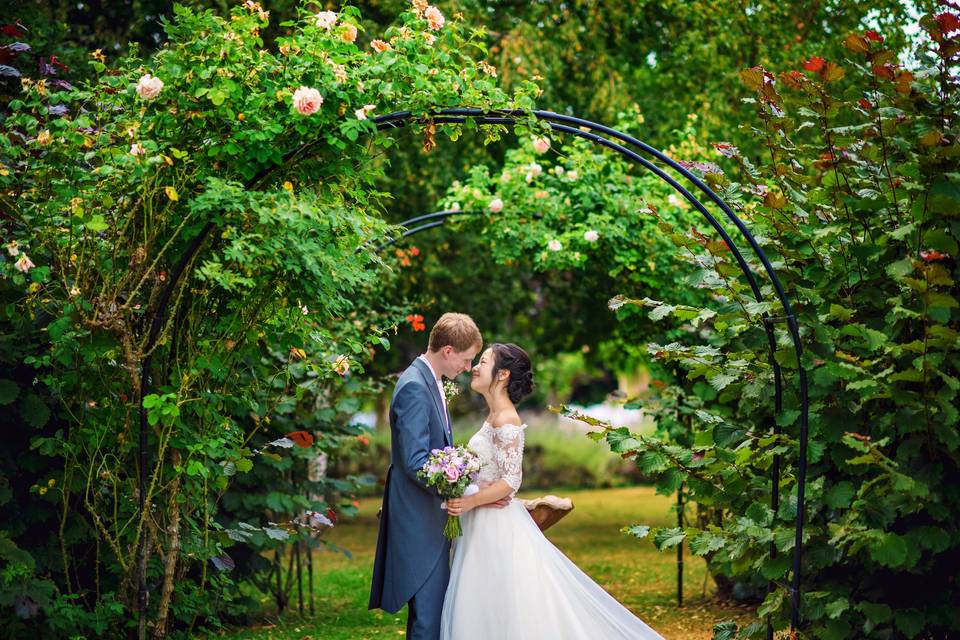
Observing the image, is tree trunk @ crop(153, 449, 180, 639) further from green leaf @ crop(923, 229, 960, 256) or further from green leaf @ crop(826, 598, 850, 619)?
green leaf @ crop(923, 229, 960, 256)

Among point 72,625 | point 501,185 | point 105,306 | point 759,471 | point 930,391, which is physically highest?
point 501,185

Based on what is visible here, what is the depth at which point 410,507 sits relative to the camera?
14.1 ft

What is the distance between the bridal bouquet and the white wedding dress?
392 mm

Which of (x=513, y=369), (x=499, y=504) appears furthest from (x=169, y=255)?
(x=499, y=504)

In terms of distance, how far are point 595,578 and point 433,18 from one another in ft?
18.8

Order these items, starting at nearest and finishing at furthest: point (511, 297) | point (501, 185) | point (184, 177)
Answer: point (184, 177), point (501, 185), point (511, 297)

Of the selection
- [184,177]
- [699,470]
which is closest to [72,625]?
[184,177]

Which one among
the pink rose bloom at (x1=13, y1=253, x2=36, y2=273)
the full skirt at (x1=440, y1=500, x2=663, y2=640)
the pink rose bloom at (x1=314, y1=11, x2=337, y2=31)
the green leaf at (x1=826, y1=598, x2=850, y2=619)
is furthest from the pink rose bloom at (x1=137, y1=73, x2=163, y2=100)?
the green leaf at (x1=826, y1=598, x2=850, y2=619)

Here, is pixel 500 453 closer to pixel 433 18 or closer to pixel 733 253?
pixel 733 253

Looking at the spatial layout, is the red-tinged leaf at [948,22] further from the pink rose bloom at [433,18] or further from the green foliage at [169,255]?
the pink rose bloom at [433,18]

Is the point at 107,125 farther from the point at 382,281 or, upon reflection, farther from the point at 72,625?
the point at 382,281

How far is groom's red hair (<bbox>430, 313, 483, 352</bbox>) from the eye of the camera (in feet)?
14.3

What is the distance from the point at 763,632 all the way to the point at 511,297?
7.44m

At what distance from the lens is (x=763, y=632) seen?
429cm
